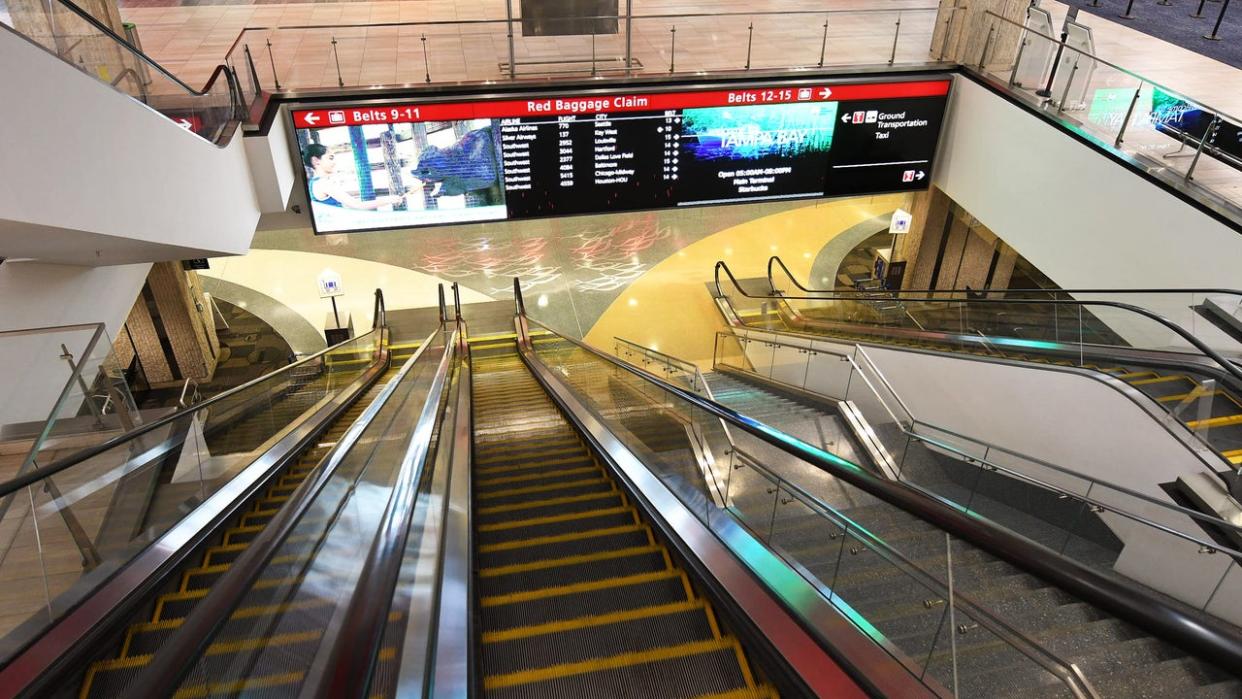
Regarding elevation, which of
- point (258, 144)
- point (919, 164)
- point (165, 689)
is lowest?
point (919, 164)

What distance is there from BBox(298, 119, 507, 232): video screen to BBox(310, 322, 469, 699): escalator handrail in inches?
217

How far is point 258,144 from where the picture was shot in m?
6.79

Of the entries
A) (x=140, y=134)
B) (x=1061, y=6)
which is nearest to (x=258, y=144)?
(x=140, y=134)

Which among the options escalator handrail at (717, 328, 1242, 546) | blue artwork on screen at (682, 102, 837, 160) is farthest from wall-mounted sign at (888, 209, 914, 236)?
escalator handrail at (717, 328, 1242, 546)

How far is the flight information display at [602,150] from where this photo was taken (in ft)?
25.0

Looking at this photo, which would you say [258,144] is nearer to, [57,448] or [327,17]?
[327,17]

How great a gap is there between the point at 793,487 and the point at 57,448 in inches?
134

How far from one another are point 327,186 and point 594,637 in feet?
22.1

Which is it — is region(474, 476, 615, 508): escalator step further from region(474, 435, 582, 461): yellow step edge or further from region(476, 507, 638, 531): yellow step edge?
region(474, 435, 582, 461): yellow step edge

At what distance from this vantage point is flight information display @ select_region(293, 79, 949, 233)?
25.0 ft

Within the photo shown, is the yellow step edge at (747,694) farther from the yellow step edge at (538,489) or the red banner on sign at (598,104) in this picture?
the red banner on sign at (598,104)

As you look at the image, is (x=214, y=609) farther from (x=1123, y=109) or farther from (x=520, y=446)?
(x=1123, y=109)

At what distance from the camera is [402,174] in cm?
776

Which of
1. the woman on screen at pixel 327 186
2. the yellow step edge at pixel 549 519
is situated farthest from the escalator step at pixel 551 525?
the woman on screen at pixel 327 186
